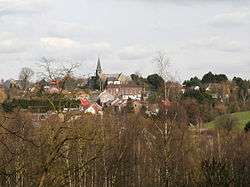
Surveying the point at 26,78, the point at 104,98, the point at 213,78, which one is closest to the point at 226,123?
the point at 104,98

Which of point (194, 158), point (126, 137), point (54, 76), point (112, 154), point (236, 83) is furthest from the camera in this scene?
point (236, 83)

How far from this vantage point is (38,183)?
7922 mm

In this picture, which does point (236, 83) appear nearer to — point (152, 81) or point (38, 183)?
point (152, 81)

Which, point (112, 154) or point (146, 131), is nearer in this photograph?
point (112, 154)

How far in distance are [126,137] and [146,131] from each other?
174cm

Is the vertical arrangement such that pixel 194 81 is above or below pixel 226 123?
above

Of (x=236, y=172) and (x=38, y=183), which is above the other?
(x=38, y=183)

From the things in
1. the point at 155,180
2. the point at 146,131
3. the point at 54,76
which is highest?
the point at 54,76

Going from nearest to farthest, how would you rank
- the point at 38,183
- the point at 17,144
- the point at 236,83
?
1. the point at 38,183
2. the point at 17,144
3. the point at 236,83

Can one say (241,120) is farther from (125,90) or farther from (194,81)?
(125,90)

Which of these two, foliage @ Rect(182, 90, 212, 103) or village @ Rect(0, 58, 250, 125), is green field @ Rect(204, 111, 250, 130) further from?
foliage @ Rect(182, 90, 212, 103)

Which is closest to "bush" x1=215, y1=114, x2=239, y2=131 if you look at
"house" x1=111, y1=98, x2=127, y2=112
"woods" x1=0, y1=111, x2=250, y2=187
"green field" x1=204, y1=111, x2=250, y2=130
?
"green field" x1=204, y1=111, x2=250, y2=130

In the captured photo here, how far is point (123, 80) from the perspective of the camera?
140375 millimetres

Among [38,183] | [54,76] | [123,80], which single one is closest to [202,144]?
[54,76]
